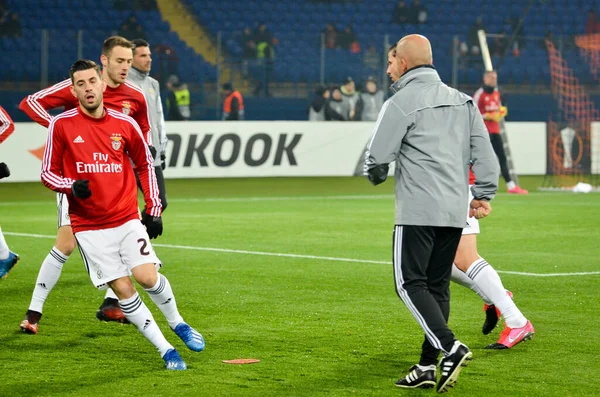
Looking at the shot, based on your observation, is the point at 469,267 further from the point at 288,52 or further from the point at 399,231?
the point at 288,52

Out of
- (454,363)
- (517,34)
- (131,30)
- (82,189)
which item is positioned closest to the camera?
(454,363)

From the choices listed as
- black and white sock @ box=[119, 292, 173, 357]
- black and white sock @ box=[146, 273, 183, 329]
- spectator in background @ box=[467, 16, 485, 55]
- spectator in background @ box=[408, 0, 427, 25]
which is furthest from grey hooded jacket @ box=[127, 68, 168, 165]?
spectator in background @ box=[408, 0, 427, 25]

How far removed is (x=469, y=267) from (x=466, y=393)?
1.44 metres

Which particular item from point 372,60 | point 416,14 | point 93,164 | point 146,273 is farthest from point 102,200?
point 416,14

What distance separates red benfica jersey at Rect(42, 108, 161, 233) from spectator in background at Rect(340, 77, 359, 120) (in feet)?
56.0

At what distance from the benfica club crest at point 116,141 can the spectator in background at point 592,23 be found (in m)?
27.2

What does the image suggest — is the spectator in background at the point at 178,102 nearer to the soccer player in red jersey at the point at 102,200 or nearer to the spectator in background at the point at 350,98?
the spectator in background at the point at 350,98

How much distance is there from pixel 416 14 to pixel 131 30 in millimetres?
8915

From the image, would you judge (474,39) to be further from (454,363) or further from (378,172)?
(454,363)

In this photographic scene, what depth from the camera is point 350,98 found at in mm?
23484

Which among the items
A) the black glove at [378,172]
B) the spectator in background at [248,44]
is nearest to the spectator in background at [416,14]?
the spectator in background at [248,44]

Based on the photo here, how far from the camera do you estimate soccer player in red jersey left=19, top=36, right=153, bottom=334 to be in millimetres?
7414

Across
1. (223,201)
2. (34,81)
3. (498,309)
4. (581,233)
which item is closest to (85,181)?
(498,309)

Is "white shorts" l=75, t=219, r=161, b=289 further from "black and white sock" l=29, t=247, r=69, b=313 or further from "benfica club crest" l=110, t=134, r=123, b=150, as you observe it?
"black and white sock" l=29, t=247, r=69, b=313
